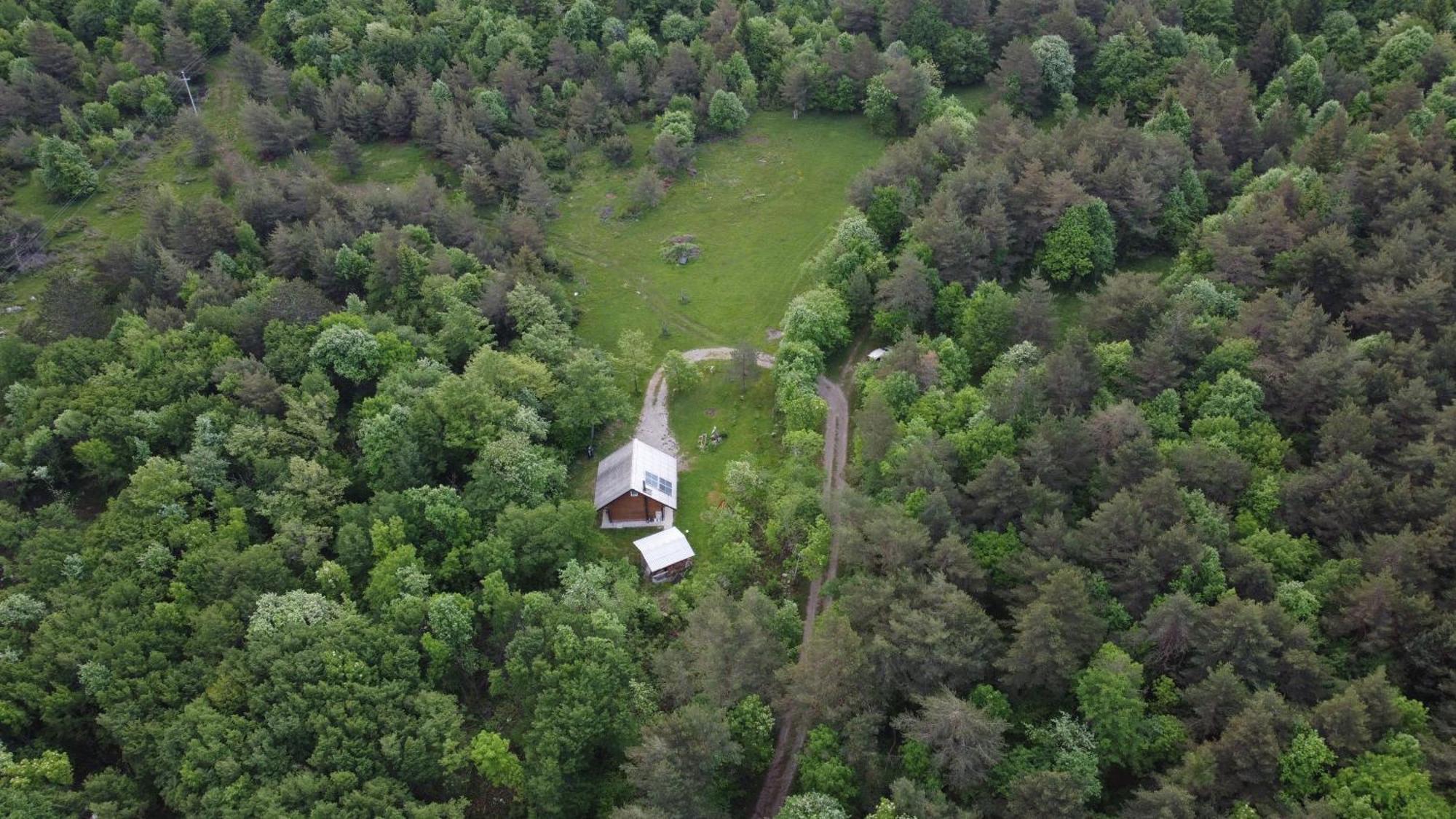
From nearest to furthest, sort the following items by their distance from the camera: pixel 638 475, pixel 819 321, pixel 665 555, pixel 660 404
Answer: pixel 665 555
pixel 638 475
pixel 819 321
pixel 660 404

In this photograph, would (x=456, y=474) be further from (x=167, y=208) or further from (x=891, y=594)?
(x=167, y=208)

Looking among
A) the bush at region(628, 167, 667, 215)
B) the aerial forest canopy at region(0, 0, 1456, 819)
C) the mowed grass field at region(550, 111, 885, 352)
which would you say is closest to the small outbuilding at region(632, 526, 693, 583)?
the aerial forest canopy at region(0, 0, 1456, 819)

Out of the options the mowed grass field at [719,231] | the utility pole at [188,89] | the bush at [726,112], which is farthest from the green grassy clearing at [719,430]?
the utility pole at [188,89]

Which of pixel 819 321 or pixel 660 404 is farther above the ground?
pixel 819 321

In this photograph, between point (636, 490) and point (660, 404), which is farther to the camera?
point (660, 404)

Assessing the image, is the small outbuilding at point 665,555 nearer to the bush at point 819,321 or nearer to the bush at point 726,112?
the bush at point 819,321

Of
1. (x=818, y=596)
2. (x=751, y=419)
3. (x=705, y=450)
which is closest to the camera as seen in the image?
(x=818, y=596)

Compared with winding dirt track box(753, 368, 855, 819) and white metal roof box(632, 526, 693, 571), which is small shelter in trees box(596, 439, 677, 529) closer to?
white metal roof box(632, 526, 693, 571)

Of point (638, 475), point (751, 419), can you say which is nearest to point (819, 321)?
point (751, 419)

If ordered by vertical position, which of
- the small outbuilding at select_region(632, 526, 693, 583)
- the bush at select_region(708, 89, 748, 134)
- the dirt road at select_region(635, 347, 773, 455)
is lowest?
the small outbuilding at select_region(632, 526, 693, 583)

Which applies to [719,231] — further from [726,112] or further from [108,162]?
[108,162]
